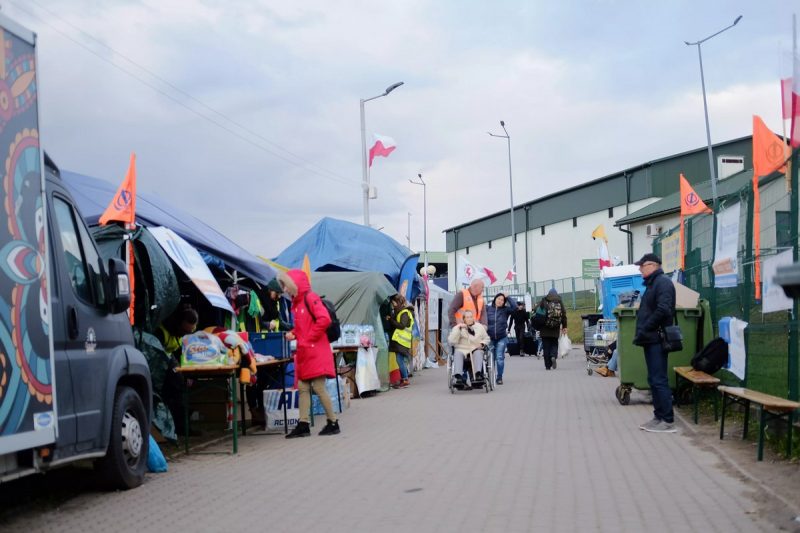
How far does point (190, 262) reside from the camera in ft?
35.5

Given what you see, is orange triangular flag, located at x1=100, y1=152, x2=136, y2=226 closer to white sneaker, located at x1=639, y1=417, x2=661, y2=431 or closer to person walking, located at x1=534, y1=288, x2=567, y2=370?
white sneaker, located at x1=639, y1=417, x2=661, y2=431

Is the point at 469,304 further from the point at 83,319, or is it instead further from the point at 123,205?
the point at 83,319

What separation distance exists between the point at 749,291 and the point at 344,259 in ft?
40.1

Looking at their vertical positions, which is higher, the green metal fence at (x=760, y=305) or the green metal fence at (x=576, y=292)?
the green metal fence at (x=760, y=305)

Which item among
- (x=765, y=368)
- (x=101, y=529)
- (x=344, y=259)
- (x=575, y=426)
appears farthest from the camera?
(x=344, y=259)

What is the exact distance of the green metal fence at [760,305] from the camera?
28.9 ft

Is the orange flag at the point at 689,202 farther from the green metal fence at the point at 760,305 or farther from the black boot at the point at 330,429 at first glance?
the black boot at the point at 330,429

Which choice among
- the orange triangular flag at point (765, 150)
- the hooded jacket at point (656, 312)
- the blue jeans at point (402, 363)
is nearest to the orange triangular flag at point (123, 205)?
the hooded jacket at point (656, 312)

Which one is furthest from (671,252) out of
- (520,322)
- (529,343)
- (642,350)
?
(529,343)

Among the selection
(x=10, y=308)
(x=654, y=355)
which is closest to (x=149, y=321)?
(x=10, y=308)

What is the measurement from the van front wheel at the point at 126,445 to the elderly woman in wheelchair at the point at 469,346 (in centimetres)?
908

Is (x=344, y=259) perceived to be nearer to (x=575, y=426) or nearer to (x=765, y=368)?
(x=575, y=426)

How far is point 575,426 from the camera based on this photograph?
11891 mm

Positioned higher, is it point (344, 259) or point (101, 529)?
point (344, 259)
